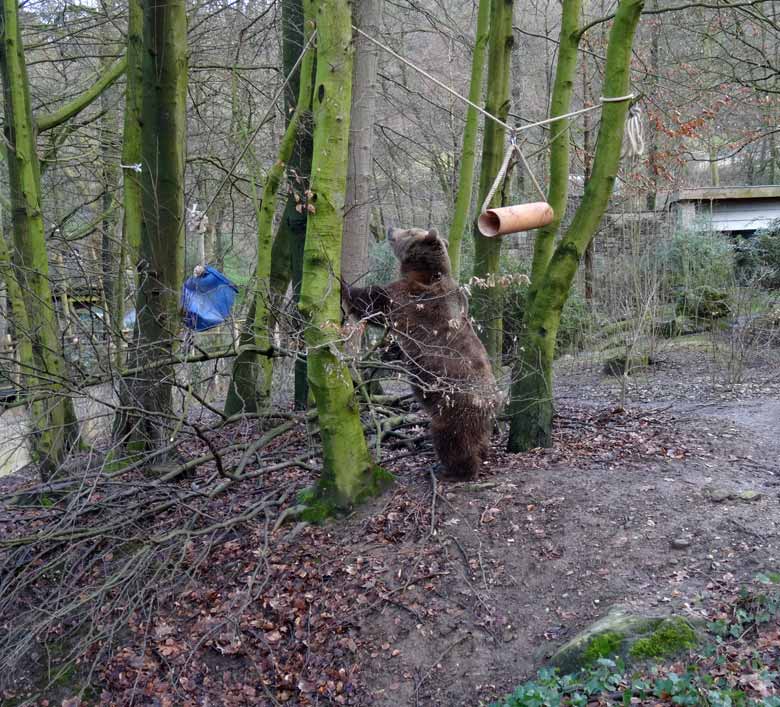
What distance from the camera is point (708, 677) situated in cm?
329

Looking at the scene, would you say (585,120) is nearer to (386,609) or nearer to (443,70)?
(443,70)

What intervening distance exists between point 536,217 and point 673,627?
2878mm

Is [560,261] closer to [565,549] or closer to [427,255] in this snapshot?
[427,255]

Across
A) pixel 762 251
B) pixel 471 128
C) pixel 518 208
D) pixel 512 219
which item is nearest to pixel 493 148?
pixel 471 128

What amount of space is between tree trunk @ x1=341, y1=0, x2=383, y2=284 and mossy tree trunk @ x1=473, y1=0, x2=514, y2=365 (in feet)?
3.97

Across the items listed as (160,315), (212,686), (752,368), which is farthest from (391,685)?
(752,368)

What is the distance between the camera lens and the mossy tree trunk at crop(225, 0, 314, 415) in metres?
6.46

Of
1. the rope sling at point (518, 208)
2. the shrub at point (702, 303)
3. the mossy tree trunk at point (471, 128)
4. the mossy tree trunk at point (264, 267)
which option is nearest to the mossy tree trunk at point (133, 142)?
the mossy tree trunk at point (264, 267)

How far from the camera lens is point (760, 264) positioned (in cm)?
1417

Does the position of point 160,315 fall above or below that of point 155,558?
above

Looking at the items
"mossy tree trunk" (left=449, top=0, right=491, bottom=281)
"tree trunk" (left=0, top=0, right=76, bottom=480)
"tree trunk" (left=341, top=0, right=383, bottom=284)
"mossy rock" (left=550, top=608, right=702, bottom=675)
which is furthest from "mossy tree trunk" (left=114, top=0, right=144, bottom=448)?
"mossy rock" (left=550, top=608, right=702, bottom=675)

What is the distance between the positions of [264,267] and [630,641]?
192 inches

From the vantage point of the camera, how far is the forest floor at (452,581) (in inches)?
165

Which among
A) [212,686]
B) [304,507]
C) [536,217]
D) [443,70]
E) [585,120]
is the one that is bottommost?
[212,686]
